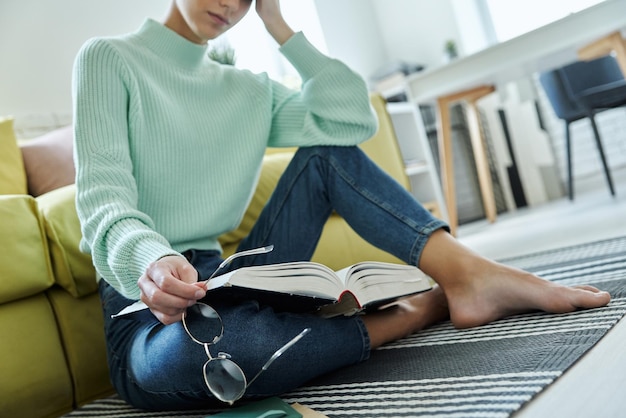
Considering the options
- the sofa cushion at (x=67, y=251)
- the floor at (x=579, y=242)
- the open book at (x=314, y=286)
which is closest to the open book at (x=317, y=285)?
the open book at (x=314, y=286)

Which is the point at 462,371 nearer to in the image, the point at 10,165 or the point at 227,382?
the point at 227,382

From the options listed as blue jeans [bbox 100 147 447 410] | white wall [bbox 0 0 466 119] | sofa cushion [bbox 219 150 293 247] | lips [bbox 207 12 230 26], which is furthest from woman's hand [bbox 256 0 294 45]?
white wall [bbox 0 0 466 119]

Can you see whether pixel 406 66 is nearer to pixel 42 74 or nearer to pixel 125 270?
pixel 42 74

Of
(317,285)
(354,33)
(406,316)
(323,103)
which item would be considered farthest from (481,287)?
(354,33)

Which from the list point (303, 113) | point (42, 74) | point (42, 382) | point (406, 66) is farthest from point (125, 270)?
point (406, 66)

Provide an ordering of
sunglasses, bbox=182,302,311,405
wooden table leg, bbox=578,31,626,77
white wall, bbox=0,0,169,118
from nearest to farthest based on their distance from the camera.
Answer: sunglasses, bbox=182,302,311,405
wooden table leg, bbox=578,31,626,77
white wall, bbox=0,0,169,118

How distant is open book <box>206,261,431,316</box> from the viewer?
649 mm

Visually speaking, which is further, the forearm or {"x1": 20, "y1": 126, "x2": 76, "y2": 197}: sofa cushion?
{"x1": 20, "y1": 126, "x2": 76, "y2": 197}: sofa cushion

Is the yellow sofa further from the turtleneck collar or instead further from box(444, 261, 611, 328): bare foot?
box(444, 261, 611, 328): bare foot

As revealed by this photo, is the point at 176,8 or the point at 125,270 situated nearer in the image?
the point at 125,270

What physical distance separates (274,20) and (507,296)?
669 mm

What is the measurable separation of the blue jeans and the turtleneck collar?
293mm

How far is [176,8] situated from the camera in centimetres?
112

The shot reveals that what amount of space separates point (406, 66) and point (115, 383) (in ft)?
9.56
